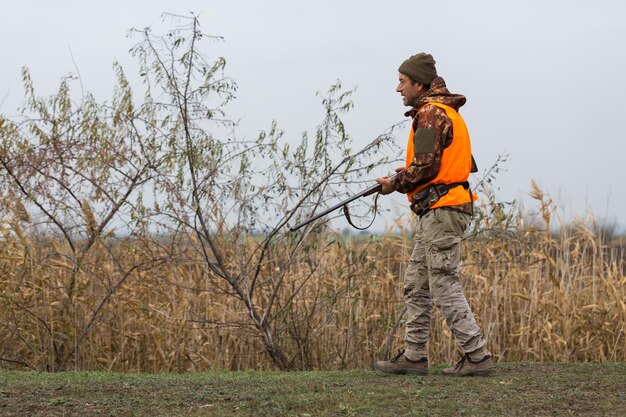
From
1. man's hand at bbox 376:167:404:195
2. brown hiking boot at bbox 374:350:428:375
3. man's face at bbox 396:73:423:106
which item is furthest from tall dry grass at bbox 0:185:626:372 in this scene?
man's face at bbox 396:73:423:106

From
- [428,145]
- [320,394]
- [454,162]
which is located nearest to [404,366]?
[320,394]

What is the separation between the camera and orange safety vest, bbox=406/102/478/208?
6672mm

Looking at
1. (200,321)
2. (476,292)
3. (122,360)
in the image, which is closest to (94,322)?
(122,360)

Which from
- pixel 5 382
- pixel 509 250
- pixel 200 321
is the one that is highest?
pixel 509 250

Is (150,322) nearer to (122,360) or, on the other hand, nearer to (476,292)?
(122,360)

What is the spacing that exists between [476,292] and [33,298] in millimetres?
4377

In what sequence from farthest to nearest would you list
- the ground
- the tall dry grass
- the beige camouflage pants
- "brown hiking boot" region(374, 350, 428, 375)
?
the tall dry grass
"brown hiking boot" region(374, 350, 428, 375)
the beige camouflage pants
the ground

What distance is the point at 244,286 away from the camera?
859 centimetres

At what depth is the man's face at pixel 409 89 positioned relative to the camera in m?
6.95

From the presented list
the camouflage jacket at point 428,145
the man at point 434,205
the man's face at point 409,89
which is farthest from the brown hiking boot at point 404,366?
the man's face at point 409,89

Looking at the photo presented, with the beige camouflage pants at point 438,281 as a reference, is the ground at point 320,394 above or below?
below

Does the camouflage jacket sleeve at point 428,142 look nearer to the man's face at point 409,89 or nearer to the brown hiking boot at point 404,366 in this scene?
the man's face at point 409,89

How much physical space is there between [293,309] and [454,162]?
279 cm

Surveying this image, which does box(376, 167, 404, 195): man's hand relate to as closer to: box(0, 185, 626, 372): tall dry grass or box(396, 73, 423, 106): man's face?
box(396, 73, 423, 106): man's face
